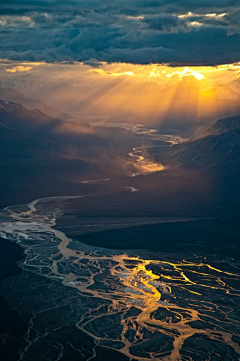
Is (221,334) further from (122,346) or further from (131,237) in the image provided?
(131,237)

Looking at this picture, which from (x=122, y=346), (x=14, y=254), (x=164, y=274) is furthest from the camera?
(x=14, y=254)

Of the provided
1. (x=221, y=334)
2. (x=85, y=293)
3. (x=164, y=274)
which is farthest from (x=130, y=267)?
(x=221, y=334)

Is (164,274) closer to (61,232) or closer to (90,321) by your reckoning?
(90,321)

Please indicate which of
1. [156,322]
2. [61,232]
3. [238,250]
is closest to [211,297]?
[156,322]

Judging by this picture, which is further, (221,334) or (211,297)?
(211,297)

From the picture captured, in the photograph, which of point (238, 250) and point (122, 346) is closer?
point (122, 346)

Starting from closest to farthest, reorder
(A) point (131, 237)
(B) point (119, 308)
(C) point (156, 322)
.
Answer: (C) point (156, 322)
(B) point (119, 308)
(A) point (131, 237)
